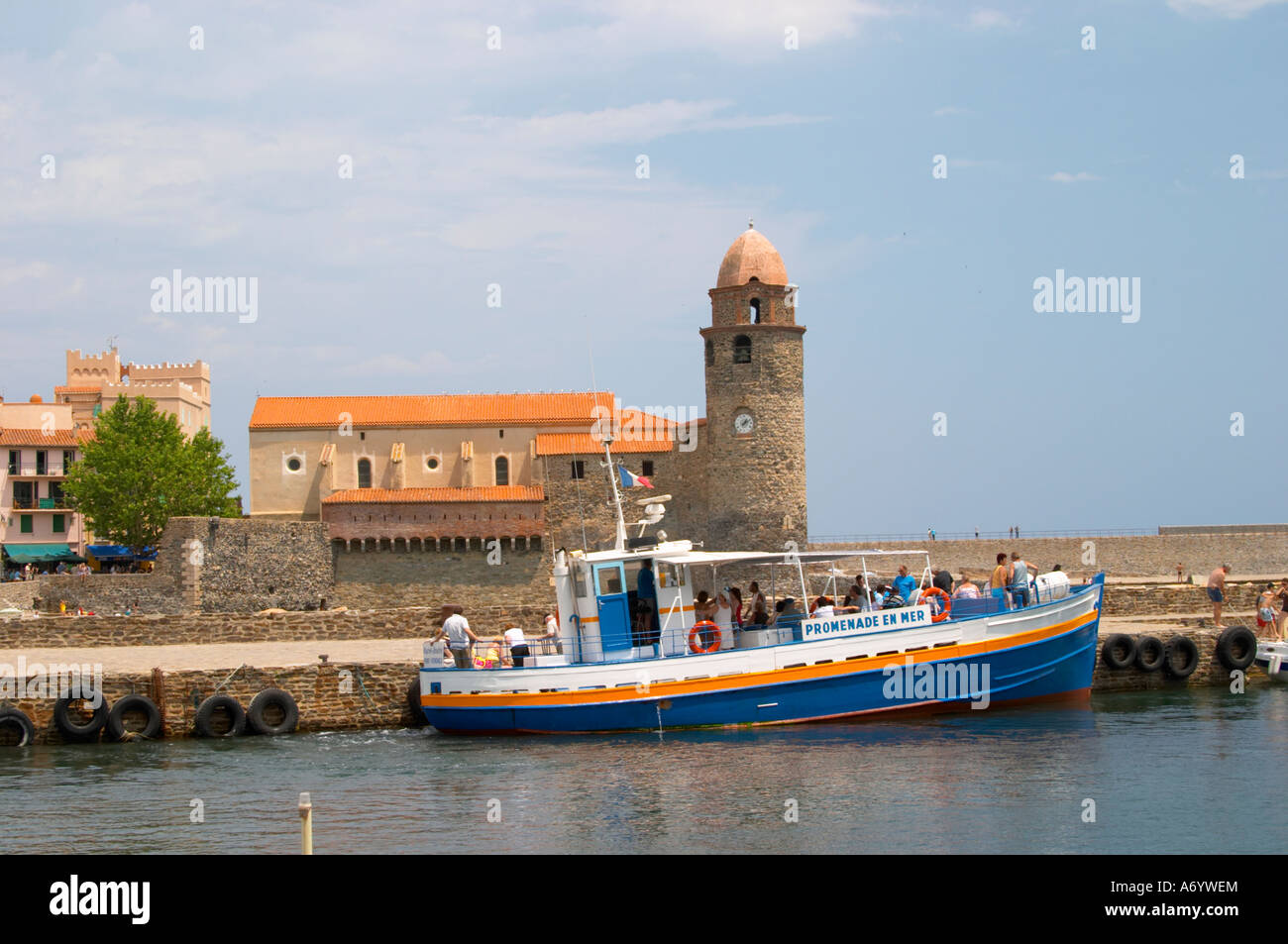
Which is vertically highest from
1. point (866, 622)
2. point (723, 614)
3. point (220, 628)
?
point (723, 614)

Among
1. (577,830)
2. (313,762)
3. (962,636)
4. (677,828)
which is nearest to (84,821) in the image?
(313,762)

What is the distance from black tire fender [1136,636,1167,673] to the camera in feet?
87.8

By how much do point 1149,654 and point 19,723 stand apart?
20542 millimetres

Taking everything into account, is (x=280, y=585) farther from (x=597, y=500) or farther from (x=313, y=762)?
(x=313, y=762)

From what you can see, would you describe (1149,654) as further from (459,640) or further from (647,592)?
(459,640)

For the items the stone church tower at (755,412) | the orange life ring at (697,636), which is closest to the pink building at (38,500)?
the stone church tower at (755,412)

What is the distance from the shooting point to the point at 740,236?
167 feet

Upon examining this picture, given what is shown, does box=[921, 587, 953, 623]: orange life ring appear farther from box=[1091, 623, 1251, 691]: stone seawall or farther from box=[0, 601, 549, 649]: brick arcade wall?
box=[0, 601, 549, 649]: brick arcade wall

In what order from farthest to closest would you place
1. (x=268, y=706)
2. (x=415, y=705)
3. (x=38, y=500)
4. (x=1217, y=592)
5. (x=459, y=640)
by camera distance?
(x=38, y=500), (x=1217, y=592), (x=415, y=705), (x=268, y=706), (x=459, y=640)

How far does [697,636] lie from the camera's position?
2280 centimetres

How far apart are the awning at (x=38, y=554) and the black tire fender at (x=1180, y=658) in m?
56.8

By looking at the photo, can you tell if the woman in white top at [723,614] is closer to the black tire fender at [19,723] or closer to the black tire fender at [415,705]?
the black tire fender at [415,705]

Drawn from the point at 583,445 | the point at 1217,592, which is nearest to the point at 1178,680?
the point at 1217,592

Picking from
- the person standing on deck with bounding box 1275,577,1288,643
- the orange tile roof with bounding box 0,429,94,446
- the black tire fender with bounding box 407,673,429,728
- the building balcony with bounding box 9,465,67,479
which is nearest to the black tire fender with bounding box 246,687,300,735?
the black tire fender with bounding box 407,673,429,728
